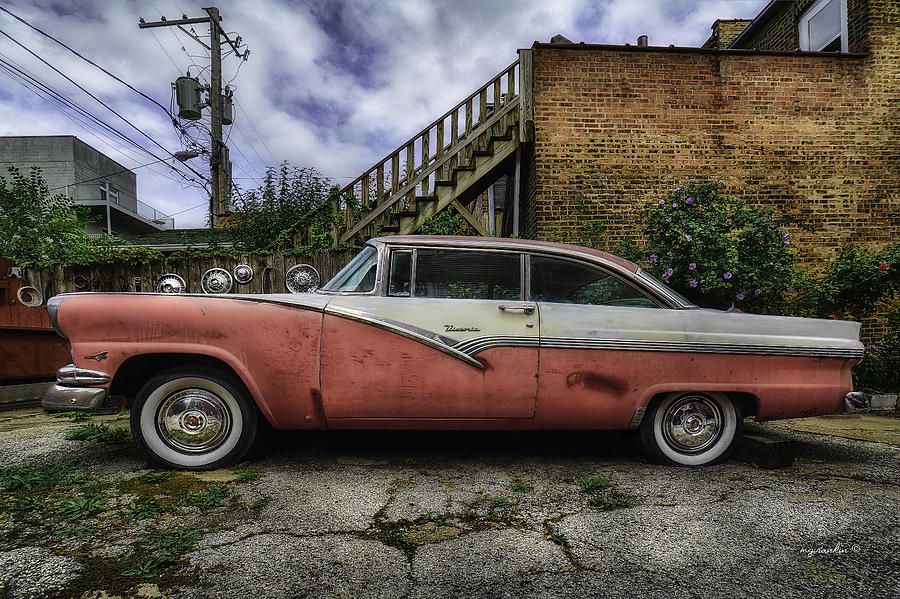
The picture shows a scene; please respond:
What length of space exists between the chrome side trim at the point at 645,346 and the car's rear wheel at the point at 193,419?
139 centimetres

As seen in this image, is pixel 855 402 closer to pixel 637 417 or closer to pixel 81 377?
pixel 637 417

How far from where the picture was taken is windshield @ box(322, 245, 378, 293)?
3.02 m

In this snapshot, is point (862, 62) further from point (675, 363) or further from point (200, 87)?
point (200, 87)

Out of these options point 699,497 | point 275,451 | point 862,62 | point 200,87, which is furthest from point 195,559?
point 200,87

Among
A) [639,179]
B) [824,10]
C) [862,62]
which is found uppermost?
[824,10]

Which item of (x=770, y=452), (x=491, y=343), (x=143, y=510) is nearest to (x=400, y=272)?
→ (x=491, y=343)

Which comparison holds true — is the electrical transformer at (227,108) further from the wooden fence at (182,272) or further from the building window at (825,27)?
the building window at (825,27)

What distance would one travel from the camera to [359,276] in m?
3.07

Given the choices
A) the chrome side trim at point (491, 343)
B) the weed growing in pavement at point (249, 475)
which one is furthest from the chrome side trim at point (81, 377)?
the chrome side trim at point (491, 343)

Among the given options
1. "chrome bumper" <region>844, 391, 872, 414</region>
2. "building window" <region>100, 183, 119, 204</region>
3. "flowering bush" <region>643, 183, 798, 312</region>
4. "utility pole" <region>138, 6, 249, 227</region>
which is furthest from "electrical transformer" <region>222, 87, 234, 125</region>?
"building window" <region>100, 183, 119, 204</region>

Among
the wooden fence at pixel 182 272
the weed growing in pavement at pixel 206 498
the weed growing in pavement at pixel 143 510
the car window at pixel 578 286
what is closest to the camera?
the weed growing in pavement at pixel 143 510

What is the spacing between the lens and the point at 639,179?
7.86 metres

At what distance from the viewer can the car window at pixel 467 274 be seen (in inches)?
120

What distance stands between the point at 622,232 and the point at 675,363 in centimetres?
526
